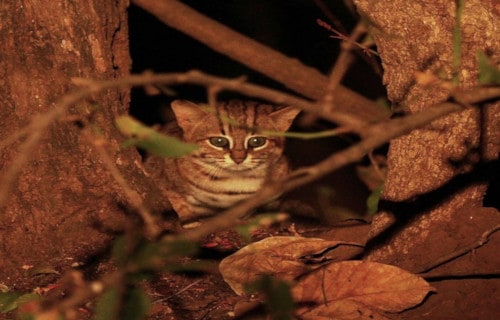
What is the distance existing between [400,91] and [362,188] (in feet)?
9.62

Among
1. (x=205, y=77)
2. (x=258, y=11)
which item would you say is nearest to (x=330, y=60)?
(x=258, y=11)

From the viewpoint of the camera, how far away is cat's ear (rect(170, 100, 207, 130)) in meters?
4.73

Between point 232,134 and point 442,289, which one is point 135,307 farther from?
point 232,134

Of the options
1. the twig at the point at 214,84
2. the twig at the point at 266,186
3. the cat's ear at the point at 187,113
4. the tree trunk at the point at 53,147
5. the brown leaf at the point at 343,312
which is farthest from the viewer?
the cat's ear at the point at 187,113

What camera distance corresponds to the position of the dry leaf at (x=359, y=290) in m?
2.85

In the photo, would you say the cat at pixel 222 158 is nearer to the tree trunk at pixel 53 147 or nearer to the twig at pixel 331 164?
the tree trunk at pixel 53 147

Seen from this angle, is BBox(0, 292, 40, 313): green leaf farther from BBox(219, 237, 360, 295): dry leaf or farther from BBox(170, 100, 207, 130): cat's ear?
BBox(170, 100, 207, 130): cat's ear

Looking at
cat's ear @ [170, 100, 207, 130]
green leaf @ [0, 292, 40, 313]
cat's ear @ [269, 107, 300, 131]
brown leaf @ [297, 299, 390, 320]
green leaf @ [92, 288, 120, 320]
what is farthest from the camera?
cat's ear @ [269, 107, 300, 131]

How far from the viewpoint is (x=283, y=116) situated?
16.0ft

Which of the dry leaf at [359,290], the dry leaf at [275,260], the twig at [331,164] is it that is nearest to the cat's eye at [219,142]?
the dry leaf at [275,260]

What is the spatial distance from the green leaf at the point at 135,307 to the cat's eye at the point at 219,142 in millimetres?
3162

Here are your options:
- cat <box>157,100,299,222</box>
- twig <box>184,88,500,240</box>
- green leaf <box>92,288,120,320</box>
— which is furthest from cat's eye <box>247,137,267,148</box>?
twig <box>184,88,500,240</box>

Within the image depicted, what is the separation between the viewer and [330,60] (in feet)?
21.1

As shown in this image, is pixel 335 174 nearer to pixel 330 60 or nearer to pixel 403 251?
pixel 330 60
